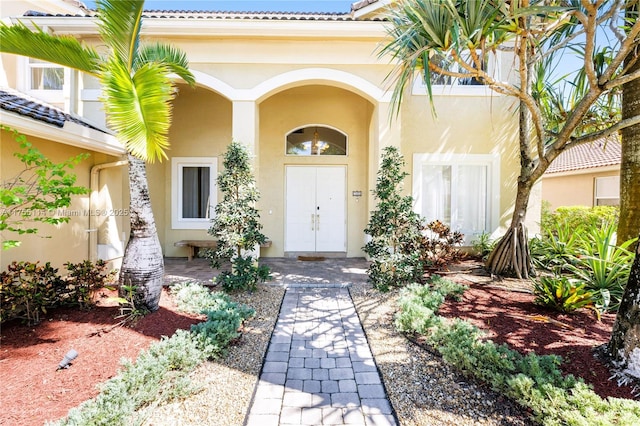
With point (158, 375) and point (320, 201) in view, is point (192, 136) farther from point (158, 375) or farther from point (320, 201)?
point (158, 375)

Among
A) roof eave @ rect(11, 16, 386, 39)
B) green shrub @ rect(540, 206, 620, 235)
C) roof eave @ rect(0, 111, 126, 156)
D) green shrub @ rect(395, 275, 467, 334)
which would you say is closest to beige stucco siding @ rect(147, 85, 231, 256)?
roof eave @ rect(11, 16, 386, 39)

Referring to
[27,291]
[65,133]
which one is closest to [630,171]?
[65,133]

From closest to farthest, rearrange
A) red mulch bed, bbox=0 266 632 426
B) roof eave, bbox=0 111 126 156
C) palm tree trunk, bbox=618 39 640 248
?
1. red mulch bed, bbox=0 266 632 426
2. roof eave, bbox=0 111 126 156
3. palm tree trunk, bbox=618 39 640 248

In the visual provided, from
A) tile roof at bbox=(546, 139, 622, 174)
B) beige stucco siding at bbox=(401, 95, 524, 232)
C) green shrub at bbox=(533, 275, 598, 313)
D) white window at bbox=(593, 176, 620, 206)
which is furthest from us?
tile roof at bbox=(546, 139, 622, 174)

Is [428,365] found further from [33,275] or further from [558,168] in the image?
[558,168]

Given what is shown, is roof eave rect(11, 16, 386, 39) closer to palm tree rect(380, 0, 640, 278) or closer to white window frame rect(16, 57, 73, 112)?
palm tree rect(380, 0, 640, 278)

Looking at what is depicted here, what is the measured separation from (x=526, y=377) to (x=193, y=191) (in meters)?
9.68

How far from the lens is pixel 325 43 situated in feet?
25.0

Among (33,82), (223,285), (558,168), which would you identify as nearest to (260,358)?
(223,285)

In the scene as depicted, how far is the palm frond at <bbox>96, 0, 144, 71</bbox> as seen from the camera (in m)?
3.88

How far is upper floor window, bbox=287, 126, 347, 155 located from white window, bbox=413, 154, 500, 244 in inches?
102

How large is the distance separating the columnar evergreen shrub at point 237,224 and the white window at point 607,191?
1648 cm

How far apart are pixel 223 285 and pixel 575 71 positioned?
8.71 meters

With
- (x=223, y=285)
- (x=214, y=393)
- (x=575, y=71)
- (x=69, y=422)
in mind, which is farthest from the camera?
(x=575, y=71)
